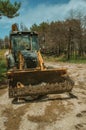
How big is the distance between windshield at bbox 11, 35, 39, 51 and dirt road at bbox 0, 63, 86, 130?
115 inches

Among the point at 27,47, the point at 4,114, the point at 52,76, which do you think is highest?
the point at 27,47

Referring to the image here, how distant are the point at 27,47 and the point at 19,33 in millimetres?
854

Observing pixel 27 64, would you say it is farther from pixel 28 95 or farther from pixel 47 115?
pixel 47 115

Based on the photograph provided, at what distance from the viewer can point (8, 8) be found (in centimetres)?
2203

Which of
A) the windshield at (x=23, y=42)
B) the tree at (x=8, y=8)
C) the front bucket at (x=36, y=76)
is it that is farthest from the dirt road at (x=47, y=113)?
the tree at (x=8, y=8)

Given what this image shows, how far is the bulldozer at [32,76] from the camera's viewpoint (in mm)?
11227

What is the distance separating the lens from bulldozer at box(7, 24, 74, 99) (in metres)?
11.2

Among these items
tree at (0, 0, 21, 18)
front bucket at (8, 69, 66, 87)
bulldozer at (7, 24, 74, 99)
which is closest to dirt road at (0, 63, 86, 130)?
bulldozer at (7, 24, 74, 99)

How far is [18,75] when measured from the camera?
38.2 ft

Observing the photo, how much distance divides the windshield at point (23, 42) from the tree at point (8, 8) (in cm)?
831

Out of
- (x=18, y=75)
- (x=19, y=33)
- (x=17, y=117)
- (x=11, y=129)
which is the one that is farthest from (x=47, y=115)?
(x=19, y=33)

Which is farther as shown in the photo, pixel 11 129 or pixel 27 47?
pixel 27 47

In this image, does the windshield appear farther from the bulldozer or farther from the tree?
the tree

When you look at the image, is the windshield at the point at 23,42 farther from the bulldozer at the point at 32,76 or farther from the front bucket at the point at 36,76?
the front bucket at the point at 36,76
